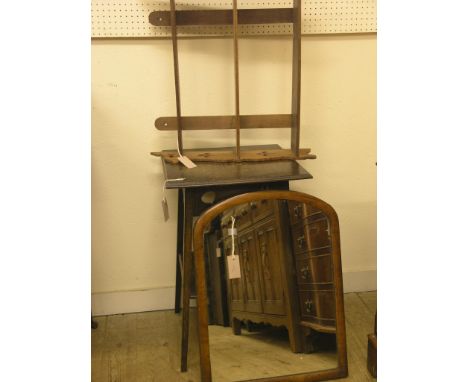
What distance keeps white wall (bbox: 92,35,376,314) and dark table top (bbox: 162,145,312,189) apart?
284 millimetres

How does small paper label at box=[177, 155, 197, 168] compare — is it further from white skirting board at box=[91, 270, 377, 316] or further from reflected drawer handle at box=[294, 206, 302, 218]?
white skirting board at box=[91, 270, 377, 316]

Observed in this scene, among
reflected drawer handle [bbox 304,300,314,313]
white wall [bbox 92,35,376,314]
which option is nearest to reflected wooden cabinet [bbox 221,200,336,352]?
reflected drawer handle [bbox 304,300,314,313]

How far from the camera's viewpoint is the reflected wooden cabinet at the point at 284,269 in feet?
6.16

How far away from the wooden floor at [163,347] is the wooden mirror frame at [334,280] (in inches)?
1.2

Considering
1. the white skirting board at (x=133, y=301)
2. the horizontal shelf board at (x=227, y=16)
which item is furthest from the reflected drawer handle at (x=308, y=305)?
the horizontal shelf board at (x=227, y=16)

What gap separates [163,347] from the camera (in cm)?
217

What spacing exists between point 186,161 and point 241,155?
17 centimetres

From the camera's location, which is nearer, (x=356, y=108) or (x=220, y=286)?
(x=220, y=286)

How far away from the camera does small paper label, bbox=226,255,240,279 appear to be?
1.87m
